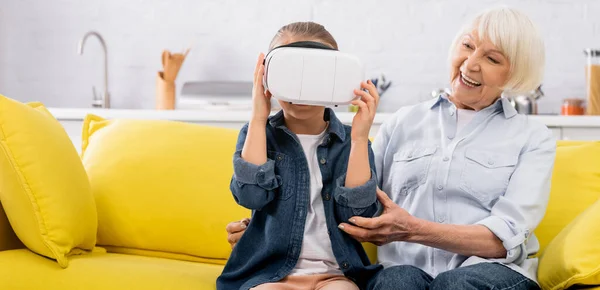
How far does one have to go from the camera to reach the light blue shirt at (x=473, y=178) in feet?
5.58

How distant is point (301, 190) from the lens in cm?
164

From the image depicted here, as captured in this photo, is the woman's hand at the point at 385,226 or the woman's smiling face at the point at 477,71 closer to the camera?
the woman's hand at the point at 385,226

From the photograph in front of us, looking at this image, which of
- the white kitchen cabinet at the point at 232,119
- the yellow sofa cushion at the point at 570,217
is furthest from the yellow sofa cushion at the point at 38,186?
the white kitchen cabinet at the point at 232,119

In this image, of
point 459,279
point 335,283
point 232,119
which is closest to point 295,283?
point 335,283

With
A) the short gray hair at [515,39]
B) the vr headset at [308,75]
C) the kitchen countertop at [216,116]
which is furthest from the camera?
the kitchen countertop at [216,116]

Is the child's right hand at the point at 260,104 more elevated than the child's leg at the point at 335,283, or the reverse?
the child's right hand at the point at 260,104

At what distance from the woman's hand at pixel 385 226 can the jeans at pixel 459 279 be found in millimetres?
70

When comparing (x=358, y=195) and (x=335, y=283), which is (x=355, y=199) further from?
(x=335, y=283)

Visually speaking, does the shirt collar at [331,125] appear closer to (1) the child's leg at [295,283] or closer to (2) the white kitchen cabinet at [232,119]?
(1) the child's leg at [295,283]

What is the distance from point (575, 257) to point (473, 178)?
30cm

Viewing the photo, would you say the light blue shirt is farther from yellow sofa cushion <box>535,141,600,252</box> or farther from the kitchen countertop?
the kitchen countertop

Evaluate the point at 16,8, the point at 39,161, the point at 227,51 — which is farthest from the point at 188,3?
the point at 39,161

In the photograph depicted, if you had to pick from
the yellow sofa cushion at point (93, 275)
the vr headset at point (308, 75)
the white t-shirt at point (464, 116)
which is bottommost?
the yellow sofa cushion at point (93, 275)

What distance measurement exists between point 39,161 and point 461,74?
106 cm
